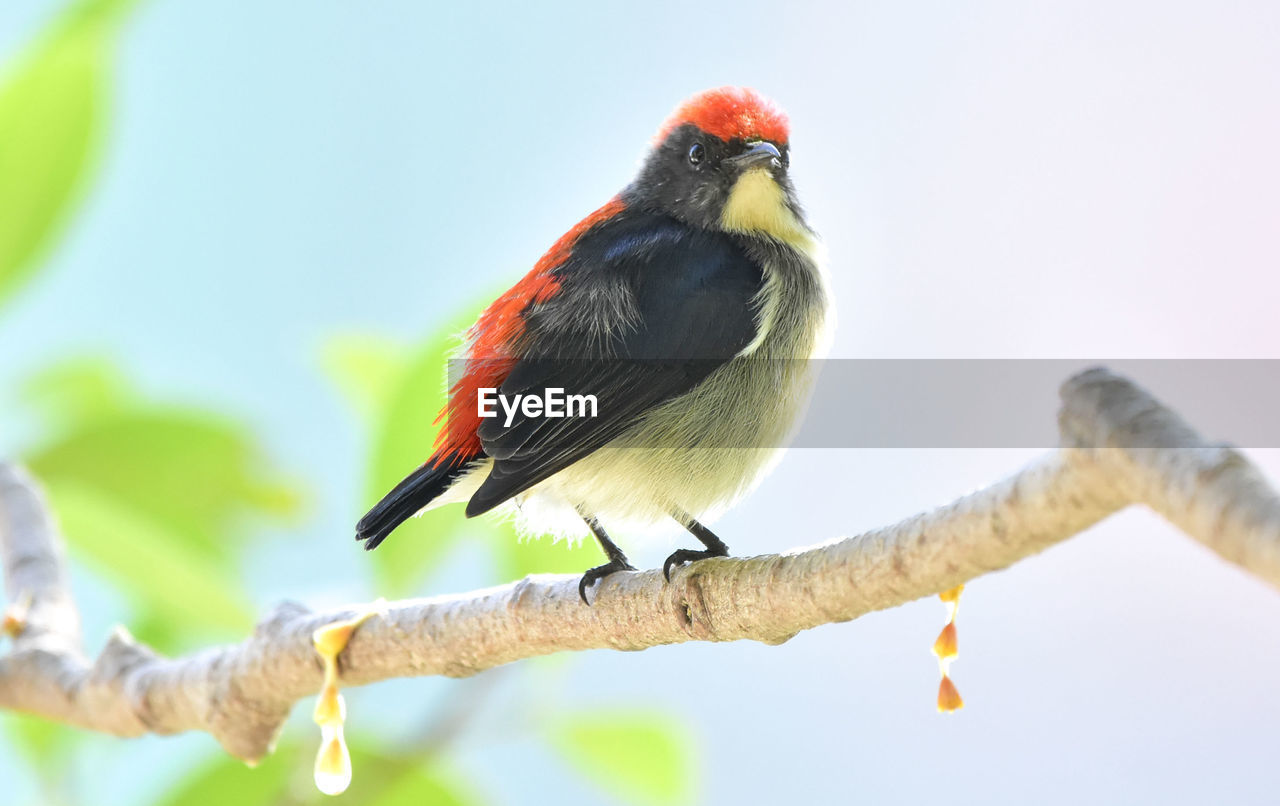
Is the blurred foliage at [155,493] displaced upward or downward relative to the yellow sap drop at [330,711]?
downward

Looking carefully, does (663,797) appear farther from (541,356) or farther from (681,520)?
(541,356)

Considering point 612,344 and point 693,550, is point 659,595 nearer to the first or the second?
point 693,550

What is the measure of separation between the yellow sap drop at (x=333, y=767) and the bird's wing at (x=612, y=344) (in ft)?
0.85

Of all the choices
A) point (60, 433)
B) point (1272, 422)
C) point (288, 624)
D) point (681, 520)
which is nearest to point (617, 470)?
point (681, 520)

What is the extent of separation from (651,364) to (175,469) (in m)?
0.98

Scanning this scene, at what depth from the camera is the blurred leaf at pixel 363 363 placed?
188 centimetres

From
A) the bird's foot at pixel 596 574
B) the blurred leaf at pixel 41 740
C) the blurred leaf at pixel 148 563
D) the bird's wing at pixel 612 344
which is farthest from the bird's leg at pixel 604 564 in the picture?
the blurred leaf at pixel 41 740

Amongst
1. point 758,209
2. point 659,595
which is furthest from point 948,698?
point 758,209

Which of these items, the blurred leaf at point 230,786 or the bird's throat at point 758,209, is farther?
the blurred leaf at point 230,786

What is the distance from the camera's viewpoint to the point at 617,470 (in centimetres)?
139

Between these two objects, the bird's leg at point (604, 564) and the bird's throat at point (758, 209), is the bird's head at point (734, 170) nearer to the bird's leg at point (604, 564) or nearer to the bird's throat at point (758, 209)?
the bird's throat at point (758, 209)

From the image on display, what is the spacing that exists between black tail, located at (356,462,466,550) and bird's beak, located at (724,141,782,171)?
0.53 m

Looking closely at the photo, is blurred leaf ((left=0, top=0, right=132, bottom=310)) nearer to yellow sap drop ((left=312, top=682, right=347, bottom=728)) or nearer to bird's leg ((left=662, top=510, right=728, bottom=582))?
yellow sap drop ((left=312, top=682, right=347, bottom=728))

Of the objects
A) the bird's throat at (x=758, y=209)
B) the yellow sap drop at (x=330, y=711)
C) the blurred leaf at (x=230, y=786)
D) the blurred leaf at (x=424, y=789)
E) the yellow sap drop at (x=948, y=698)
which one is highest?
the bird's throat at (x=758, y=209)
